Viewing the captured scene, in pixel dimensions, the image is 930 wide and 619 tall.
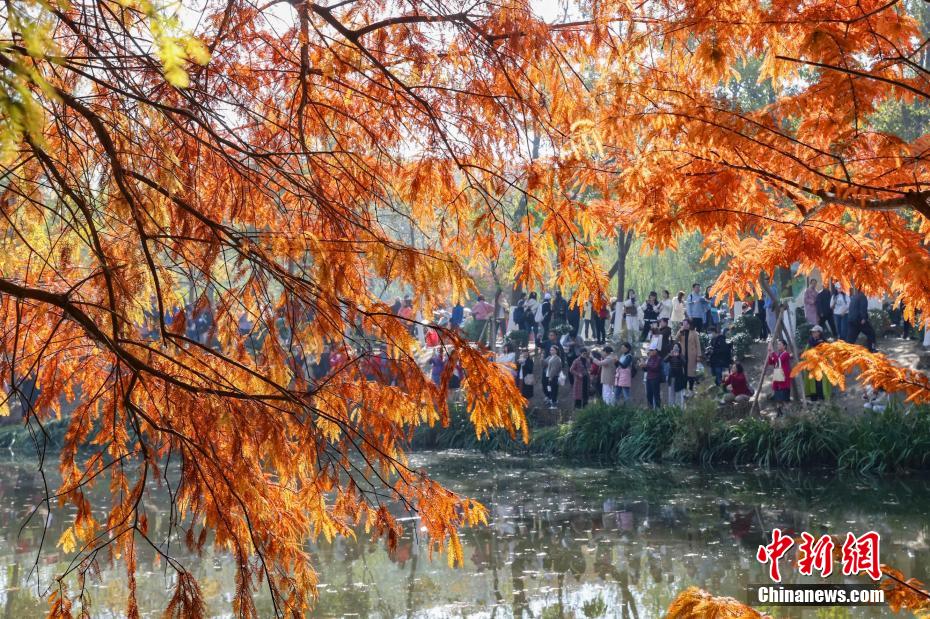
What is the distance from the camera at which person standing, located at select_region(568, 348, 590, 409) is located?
1803cm

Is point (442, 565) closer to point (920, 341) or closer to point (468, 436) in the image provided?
point (468, 436)

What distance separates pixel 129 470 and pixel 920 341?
15.7 meters

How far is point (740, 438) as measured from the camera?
49.5 ft

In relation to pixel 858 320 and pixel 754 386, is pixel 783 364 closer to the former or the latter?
pixel 858 320

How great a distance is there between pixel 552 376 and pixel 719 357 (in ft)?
11.2

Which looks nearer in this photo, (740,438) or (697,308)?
(740,438)

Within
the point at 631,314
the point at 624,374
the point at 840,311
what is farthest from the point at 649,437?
the point at 631,314

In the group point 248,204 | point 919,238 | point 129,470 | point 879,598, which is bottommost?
point 879,598

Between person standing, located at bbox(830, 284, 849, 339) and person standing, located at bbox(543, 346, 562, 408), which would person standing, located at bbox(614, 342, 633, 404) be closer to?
person standing, located at bbox(543, 346, 562, 408)

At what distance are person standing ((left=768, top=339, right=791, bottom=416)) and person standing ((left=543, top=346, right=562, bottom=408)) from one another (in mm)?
4580

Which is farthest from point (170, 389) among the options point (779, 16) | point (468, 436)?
point (468, 436)

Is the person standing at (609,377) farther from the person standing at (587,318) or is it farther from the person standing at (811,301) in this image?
the person standing at (811,301)

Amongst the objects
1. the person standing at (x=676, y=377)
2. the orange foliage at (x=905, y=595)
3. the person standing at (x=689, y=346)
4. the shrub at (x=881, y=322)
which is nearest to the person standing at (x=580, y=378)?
the person standing at (x=676, y=377)

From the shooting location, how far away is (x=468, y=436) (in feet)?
62.5
